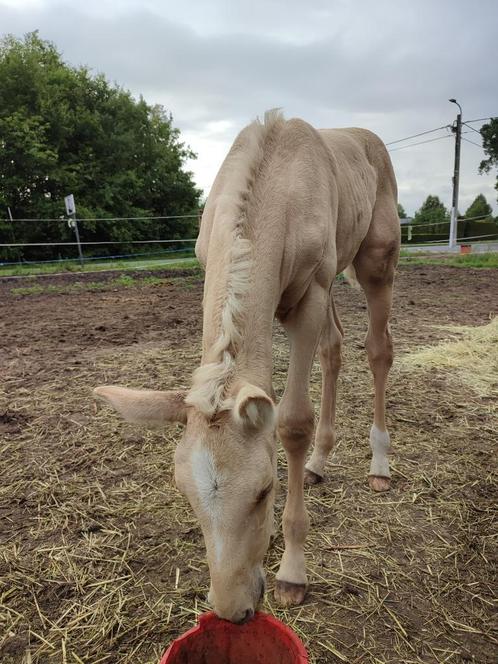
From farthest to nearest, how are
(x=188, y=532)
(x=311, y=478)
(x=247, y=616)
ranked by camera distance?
(x=311, y=478) < (x=188, y=532) < (x=247, y=616)

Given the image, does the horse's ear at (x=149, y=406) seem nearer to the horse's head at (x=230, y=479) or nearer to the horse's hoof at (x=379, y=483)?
the horse's head at (x=230, y=479)

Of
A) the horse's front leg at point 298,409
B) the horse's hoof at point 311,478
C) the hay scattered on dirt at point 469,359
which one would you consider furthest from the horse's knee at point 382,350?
the hay scattered on dirt at point 469,359

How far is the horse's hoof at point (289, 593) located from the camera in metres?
2.21

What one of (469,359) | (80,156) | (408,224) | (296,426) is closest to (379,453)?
(296,426)

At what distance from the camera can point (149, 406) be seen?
5.27ft

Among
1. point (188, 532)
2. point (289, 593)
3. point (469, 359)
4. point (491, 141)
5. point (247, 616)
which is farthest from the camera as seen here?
point (491, 141)

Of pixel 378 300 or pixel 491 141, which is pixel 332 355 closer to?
pixel 378 300

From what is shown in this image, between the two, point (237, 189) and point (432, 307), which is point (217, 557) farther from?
point (432, 307)

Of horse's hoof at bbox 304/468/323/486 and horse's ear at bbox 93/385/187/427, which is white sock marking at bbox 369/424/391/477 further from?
horse's ear at bbox 93/385/187/427

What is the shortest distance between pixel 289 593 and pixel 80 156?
98.7ft

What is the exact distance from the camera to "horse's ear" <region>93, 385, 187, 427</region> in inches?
63.3

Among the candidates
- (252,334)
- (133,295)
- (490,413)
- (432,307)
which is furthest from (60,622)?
(133,295)

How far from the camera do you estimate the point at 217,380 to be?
1.57 meters

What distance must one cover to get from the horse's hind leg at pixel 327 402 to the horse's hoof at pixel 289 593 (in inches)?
38.1
